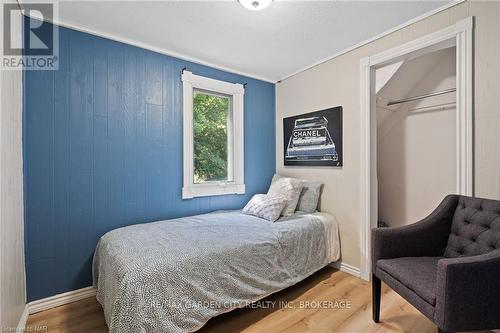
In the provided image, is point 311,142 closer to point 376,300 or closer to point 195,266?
point 376,300

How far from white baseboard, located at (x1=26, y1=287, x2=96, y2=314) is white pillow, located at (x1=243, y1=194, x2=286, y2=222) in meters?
1.64

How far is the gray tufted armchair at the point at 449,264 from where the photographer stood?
3.88ft

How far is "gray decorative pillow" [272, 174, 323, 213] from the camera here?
2748 mm

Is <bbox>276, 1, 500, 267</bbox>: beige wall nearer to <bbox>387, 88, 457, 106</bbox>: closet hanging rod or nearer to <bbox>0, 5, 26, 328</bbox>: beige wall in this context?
<bbox>387, 88, 457, 106</bbox>: closet hanging rod

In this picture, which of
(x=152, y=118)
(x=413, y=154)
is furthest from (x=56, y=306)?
(x=413, y=154)

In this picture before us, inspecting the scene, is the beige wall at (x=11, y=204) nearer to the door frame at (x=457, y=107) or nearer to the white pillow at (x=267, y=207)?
the white pillow at (x=267, y=207)

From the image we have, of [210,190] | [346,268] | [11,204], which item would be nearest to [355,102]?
[346,268]

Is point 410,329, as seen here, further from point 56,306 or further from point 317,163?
point 56,306

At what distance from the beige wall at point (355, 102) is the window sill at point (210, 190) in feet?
2.43

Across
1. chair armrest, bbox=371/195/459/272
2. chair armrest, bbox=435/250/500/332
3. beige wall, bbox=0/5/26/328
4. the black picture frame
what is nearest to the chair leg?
chair armrest, bbox=371/195/459/272

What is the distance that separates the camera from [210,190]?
9.38ft

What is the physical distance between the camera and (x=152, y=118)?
8.02 feet

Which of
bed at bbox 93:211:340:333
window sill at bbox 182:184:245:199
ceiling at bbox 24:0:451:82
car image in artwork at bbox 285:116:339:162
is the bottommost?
bed at bbox 93:211:340:333

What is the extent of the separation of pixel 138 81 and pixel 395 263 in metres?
2.71
